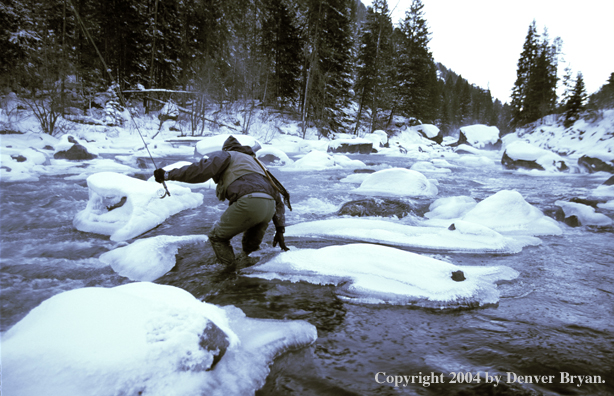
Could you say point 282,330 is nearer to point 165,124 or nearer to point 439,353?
point 439,353

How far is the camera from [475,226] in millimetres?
4855

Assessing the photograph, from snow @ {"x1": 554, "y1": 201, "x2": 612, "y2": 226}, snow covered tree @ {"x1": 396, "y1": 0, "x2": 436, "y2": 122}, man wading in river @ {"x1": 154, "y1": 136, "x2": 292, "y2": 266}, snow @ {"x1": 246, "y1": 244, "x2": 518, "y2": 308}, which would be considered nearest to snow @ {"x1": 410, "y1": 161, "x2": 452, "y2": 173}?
snow @ {"x1": 554, "y1": 201, "x2": 612, "y2": 226}

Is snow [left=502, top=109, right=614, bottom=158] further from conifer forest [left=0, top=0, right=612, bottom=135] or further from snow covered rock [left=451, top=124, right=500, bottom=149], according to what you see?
snow covered rock [left=451, top=124, right=500, bottom=149]

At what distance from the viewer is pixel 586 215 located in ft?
19.4

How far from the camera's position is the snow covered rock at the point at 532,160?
14508 millimetres

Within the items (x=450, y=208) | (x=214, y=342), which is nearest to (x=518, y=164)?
(x=450, y=208)

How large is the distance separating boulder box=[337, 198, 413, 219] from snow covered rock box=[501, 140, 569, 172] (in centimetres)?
1170

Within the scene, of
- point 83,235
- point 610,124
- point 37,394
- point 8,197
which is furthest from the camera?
point 610,124

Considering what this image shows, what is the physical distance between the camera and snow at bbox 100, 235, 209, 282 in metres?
3.50

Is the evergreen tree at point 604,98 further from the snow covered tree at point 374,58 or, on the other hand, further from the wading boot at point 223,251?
the wading boot at point 223,251

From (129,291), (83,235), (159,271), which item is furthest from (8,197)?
(129,291)

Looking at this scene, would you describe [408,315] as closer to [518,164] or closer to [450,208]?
[450,208]

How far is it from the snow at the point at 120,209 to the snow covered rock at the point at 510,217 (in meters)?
5.38

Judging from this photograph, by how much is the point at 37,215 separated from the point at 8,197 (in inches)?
64.6
